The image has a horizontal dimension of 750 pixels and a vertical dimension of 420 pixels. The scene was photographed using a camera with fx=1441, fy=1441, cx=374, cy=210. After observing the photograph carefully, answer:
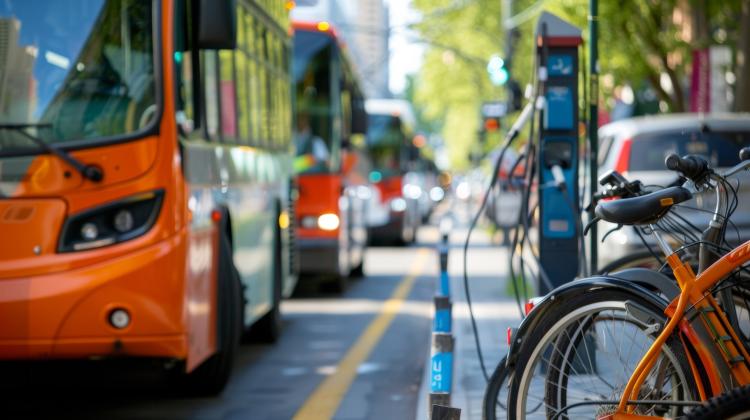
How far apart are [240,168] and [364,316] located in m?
5.45

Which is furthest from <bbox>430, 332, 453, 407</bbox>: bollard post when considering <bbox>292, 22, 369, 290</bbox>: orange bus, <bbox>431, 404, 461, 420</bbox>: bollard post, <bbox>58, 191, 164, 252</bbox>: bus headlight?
<bbox>292, 22, 369, 290</bbox>: orange bus

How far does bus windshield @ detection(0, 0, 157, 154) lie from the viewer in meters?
7.46

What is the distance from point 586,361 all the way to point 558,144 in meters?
4.19

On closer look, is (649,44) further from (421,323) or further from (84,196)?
(84,196)

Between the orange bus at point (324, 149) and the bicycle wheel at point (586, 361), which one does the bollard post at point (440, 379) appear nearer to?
the bicycle wheel at point (586, 361)

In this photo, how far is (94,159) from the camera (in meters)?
7.36

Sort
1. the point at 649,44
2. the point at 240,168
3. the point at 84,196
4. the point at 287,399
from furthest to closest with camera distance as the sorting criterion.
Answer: the point at 649,44
the point at 240,168
the point at 287,399
the point at 84,196

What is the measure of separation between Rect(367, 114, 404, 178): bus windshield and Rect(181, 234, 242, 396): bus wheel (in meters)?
20.7

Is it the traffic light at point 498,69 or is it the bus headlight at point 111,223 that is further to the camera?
the traffic light at point 498,69

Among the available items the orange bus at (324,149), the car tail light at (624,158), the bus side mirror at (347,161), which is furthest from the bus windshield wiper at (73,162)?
the bus side mirror at (347,161)

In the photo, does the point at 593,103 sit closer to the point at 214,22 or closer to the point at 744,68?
the point at 214,22

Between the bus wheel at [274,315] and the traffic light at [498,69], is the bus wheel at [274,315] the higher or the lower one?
the lower one

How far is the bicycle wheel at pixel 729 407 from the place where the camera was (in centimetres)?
372

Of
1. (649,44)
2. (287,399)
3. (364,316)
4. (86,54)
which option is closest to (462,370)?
(287,399)
